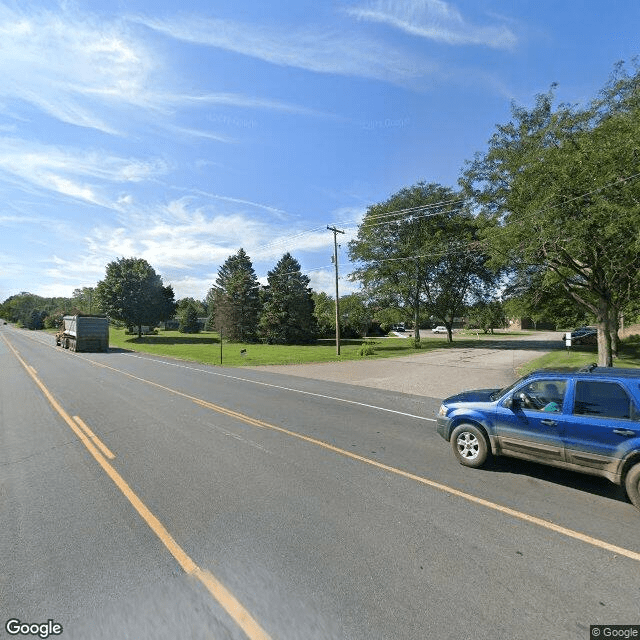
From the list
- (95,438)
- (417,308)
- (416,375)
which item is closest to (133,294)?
(417,308)

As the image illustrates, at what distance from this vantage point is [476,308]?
4438cm

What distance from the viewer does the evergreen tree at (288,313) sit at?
167 ft

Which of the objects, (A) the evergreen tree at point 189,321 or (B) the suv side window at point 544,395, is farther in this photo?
(A) the evergreen tree at point 189,321

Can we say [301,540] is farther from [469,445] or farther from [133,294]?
[133,294]

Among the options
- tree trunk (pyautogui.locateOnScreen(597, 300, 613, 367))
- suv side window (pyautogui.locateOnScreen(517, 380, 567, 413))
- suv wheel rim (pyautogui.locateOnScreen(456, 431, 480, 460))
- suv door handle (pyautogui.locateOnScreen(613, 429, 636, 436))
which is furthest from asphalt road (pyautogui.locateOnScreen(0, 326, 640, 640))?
tree trunk (pyautogui.locateOnScreen(597, 300, 613, 367))

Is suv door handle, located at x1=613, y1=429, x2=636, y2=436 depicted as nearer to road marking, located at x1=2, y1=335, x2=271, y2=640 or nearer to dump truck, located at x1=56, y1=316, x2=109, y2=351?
road marking, located at x1=2, y1=335, x2=271, y2=640

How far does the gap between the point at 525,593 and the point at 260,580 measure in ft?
7.16

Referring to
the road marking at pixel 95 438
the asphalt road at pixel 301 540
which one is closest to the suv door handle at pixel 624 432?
the asphalt road at pixel 301 540

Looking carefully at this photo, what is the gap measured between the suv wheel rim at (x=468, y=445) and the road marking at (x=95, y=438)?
5.79 metres

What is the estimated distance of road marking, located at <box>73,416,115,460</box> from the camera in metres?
6.94

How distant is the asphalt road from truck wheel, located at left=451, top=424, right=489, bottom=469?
22 cm

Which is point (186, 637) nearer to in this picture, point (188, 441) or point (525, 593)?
point (525, 593)

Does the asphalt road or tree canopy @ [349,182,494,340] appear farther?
tree canopy @ [349,182,494,340]

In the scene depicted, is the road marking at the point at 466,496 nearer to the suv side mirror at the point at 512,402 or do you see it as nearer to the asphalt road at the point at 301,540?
the asphalt road at the point at 301,540
